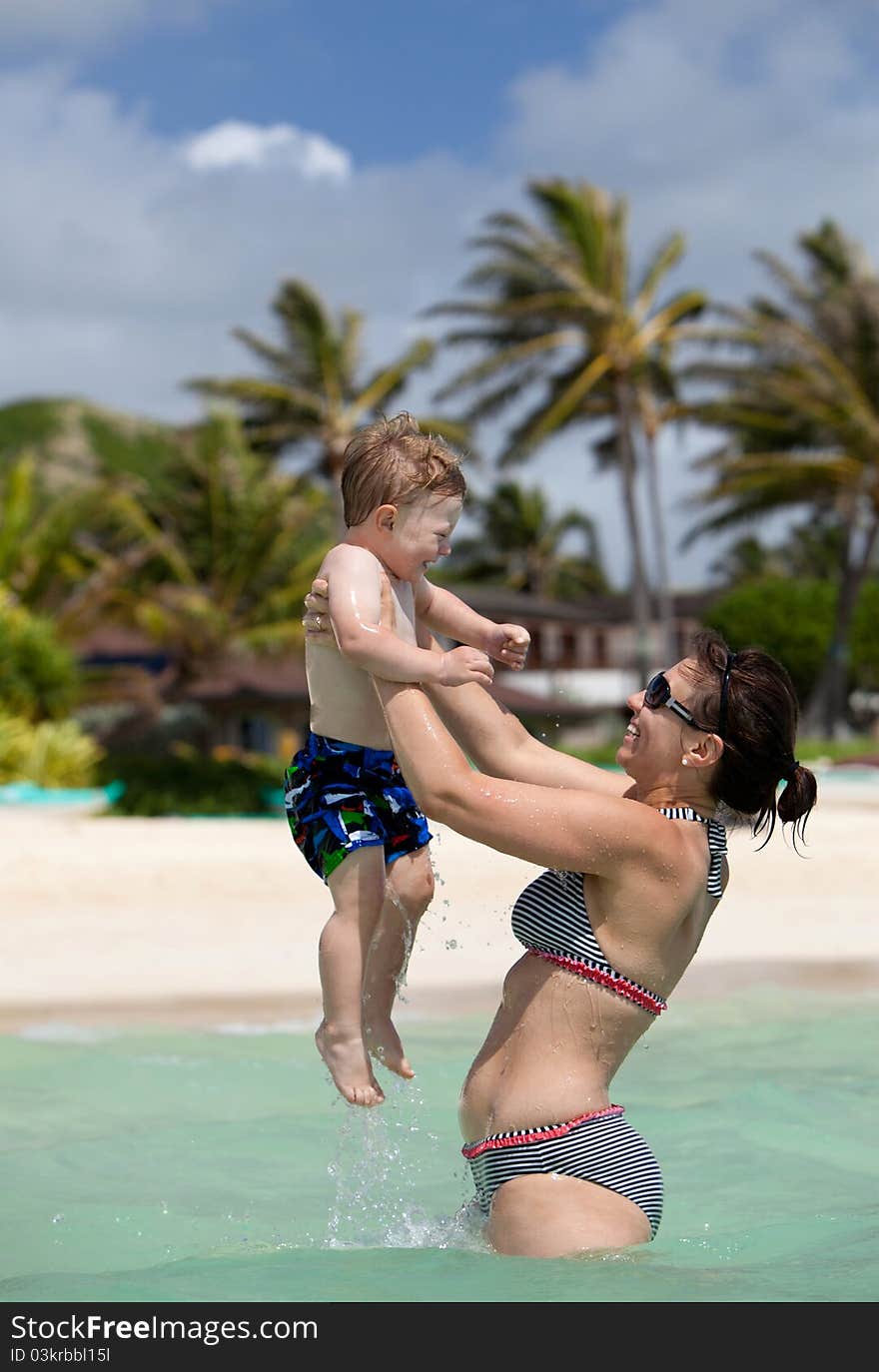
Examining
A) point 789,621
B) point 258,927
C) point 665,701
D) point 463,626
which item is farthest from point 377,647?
point 789,621

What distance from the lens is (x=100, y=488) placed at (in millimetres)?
32781

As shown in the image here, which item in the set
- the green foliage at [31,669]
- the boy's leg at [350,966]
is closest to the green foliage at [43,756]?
the green foliage at [31,669]

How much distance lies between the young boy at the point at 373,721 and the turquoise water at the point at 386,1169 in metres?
0.79

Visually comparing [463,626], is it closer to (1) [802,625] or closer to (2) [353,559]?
(2) [353,559]

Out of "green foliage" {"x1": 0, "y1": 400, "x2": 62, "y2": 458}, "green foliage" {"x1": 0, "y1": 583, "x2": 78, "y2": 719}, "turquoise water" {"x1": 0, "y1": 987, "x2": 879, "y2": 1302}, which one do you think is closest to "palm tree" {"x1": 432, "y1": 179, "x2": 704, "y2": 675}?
"green foliage" {"x1": 0, "y1": 583, "x2": 78, "y2": 719}

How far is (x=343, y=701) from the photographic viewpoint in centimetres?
397

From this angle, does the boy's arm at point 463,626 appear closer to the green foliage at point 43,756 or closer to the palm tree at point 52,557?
the green foliage at point 43,756

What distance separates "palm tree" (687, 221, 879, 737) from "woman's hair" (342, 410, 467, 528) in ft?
123

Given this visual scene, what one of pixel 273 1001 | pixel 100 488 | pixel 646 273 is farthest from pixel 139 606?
pixel 273 1001

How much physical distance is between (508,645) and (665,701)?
429 mm

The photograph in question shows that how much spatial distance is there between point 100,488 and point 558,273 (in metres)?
13.6

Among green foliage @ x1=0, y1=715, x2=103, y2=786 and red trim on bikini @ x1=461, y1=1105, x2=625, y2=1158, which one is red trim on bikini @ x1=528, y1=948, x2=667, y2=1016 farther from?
green foliage @ x1=0, y1=715, x2=103, y2=786

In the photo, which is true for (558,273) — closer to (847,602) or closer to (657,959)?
(847,602)

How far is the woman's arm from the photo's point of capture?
3678mm
